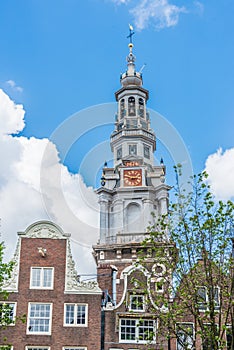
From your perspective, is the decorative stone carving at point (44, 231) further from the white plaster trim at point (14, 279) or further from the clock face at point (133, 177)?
the clock face at point (133, 177)

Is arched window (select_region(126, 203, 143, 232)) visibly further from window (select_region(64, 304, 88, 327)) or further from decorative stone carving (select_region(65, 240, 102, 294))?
window (select_region(64, 304, 88, 327))

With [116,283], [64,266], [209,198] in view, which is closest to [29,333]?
[64,266]

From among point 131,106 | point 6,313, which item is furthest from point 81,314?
point 131,106

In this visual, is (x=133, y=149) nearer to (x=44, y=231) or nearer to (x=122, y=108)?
(x=122, y=108)

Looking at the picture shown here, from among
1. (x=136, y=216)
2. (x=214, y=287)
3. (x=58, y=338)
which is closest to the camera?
(x=214, y=287)

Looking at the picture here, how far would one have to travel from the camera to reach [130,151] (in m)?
61.7

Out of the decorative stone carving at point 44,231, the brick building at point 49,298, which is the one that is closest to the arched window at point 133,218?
the decorative stone carving at point 44,231

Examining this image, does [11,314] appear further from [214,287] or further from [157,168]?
[157,168]

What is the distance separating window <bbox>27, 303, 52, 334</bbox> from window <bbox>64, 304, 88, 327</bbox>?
0.99 meters

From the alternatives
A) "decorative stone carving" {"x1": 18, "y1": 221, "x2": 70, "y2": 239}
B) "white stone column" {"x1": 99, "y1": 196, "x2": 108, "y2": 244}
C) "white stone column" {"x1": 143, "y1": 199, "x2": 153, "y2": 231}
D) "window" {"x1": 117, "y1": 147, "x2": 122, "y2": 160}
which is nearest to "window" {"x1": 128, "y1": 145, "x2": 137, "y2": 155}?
"window" {"x1": 117, "y1": 147, "x2": 122, "y2": 160}

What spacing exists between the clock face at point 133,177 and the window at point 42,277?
24.5m

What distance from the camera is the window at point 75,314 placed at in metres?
33.4

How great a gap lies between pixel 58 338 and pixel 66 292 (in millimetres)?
2725

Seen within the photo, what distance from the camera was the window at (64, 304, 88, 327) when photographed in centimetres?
3338
